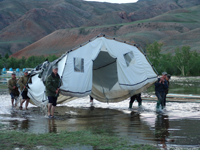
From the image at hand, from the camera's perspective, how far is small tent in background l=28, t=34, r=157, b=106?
12.1 metres

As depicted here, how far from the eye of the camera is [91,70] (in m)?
12.8

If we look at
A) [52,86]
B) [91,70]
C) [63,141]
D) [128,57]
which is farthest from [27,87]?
[63,141]

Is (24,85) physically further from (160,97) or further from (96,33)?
(96,33)

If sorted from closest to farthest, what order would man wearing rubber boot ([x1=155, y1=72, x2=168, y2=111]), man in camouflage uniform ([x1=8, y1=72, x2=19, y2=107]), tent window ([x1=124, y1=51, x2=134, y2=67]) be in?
1. man wearing rubber boot ([x1=155, y1=72, x2=168, y2=111])
2. tent window ([x1=124, y1=51, x2=134, y2=67])
3. man in camouflage uniform ([x1=8, y1=72, x2=19, y2=107])

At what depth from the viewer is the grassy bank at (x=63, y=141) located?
641cm

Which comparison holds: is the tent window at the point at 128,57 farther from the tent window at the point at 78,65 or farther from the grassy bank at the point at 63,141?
the grassy bank at the point at 63,141

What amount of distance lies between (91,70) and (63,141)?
6196 mm

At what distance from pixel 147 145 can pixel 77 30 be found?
599 ft

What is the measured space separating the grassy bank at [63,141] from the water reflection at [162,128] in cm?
83

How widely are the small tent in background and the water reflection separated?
2885mm

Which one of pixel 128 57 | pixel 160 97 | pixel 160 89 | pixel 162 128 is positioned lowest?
pixel 162 128

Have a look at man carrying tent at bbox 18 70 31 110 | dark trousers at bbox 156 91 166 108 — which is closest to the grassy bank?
dark trousers at bbox 156 91 166 108

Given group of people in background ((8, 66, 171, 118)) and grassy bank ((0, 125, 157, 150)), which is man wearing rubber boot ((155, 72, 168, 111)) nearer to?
group of people in background ((8, 66, 171, 118))

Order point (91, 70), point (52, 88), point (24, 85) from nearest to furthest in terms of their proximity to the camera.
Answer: point (52, 88)
point (91, 70)
point (24, 85)
